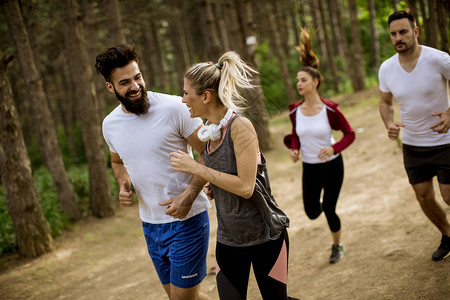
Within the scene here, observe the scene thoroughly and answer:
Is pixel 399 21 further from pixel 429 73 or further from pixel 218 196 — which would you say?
pixel 218 196

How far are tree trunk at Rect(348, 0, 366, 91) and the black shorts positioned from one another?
43.4ft

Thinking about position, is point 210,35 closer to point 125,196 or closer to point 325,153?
point 325,153

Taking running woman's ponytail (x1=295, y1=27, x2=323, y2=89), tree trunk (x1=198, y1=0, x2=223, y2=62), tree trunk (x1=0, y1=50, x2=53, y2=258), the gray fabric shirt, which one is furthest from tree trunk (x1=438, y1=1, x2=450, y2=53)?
tree trunk (x1=198, y1=0, x2=223, y2=62)

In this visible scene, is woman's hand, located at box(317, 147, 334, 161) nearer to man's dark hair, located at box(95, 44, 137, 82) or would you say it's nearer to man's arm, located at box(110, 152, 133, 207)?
man's arm, located at box(110, 152, 133, 207)

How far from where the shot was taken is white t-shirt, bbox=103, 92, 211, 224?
118 inches

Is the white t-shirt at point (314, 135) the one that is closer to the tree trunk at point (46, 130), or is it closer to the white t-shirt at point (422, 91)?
the white t-shirt at point (422, 91)

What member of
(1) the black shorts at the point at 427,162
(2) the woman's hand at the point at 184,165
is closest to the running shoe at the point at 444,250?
(1) the black shorts at the point at 427,162

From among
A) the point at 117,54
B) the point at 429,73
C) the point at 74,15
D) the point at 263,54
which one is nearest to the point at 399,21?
the point at 429,73

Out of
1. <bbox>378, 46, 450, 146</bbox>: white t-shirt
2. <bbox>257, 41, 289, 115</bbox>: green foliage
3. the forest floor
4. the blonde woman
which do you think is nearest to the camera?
the blonde woman

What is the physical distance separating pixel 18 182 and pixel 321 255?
16.2ft

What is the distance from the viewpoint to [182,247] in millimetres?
2980

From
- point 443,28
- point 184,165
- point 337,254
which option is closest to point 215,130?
point 184,165

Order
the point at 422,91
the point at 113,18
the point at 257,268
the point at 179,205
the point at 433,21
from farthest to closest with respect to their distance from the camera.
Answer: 1. the point at 113,18
2. the point at 433,21
3. the point at 422,91
4. the point at 179,205
5. the point at 257,268

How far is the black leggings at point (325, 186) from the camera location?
4691 millimetres
